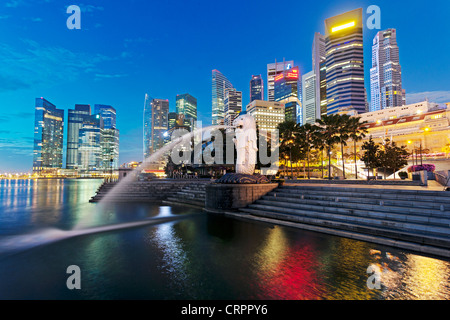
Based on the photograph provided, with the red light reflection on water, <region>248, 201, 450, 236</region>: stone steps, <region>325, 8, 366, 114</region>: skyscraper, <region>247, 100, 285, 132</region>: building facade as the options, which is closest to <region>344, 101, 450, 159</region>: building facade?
<region>248, 201, 450, 236</region>: stone steps

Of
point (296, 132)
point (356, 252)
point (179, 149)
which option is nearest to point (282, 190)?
point (356, 252)

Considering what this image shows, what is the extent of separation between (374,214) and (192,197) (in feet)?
53.4

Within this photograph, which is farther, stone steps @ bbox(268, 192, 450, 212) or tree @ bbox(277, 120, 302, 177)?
tree @ bbox(277, 120, 302, 177)

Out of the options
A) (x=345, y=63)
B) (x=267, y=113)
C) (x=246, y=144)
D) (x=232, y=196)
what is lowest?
(x=232, y=196)

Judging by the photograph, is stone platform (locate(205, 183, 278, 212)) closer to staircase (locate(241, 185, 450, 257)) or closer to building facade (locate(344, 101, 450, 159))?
staircase (locate(241, 185, 450, 257))

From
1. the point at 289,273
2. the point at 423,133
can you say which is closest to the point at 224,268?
the point at 289,273

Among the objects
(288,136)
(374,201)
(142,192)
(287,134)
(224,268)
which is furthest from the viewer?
(288,136)

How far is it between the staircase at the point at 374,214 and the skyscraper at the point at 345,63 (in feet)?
563

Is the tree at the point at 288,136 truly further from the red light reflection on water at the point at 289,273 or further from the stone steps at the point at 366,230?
the red light reflection on water at the point at 289,273

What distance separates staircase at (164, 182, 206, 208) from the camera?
21.3 m

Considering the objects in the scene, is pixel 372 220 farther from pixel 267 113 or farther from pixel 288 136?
pixel 267 113

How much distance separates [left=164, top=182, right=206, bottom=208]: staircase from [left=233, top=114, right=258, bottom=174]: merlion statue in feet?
18.6

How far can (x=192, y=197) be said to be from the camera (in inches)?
887

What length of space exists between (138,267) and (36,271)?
3.08 metres
